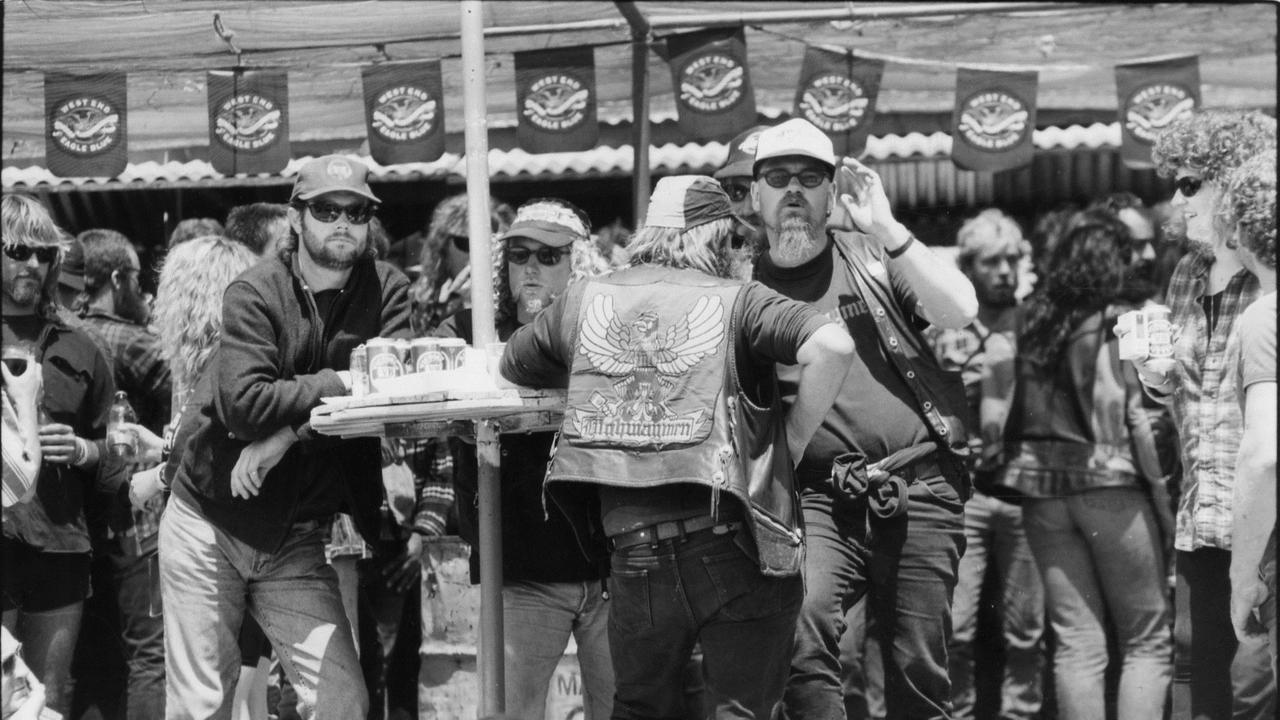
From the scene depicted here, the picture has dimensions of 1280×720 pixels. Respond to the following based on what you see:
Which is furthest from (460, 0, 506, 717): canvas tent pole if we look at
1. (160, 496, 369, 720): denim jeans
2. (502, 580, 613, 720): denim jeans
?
(160, 496, 369, 720): denim jeans

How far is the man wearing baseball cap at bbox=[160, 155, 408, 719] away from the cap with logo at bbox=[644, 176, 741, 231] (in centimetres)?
102

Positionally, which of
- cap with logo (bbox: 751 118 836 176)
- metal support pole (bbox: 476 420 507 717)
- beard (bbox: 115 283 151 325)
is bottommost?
metal support pole (bbox: 476 420 507 717)

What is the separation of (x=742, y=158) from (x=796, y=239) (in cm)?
42

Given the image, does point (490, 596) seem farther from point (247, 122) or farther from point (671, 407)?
point (247, 122)

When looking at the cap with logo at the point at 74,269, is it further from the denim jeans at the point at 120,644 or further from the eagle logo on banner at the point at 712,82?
the eagle logo on banner at the point at 712,82

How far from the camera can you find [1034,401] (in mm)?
5949

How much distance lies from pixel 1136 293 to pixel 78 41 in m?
4.76

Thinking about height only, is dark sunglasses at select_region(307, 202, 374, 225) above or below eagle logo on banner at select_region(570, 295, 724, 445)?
above

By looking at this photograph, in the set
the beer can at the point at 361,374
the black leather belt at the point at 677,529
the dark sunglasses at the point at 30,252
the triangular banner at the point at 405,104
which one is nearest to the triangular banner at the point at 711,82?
the triangular banner at the point at 405,104

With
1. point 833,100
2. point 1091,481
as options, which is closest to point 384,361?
point 1091,481

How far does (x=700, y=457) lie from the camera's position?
151 inches

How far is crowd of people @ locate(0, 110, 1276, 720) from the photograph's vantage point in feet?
12.8

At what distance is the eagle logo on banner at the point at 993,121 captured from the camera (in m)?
7.83

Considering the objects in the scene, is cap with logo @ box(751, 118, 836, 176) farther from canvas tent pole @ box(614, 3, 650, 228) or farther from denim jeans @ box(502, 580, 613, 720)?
canvas tent pole @ box(614, 3, 650, 228)
